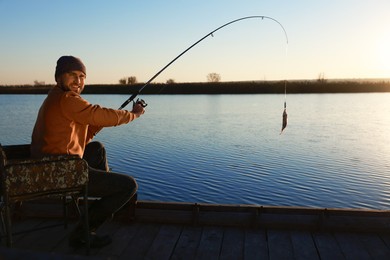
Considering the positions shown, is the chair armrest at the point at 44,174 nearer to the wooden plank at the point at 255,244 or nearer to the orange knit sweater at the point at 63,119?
the orange knit sweater at the point at 63,119

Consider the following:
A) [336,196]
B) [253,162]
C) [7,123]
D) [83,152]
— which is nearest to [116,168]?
[253,162]

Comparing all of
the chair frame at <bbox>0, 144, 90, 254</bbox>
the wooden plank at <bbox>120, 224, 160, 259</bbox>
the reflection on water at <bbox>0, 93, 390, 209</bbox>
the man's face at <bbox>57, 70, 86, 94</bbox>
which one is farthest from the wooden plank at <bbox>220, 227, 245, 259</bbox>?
the reflection on water at <bbox>0, 93, 390, 209</bbox>

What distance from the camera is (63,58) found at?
11.0 ft

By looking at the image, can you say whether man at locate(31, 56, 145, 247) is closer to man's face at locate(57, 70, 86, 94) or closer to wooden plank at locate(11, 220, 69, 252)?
man's face at locate(57, 70, 86, 94)

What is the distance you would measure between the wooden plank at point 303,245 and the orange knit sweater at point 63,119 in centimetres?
188

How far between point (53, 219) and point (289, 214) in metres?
2.42

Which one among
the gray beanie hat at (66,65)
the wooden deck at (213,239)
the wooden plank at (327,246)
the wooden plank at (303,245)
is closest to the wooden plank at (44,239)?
the wooden deck at (213,239)

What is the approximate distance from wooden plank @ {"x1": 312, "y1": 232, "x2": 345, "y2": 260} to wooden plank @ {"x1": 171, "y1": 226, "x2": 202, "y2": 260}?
3.52 ft

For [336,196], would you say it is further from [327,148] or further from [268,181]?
[327,148]

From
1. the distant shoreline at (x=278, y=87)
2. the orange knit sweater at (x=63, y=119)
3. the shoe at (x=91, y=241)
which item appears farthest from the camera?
the distant shoreline at (x=278, y=87)

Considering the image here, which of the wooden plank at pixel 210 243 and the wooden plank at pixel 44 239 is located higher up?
the wooden plank at pixel 210 243

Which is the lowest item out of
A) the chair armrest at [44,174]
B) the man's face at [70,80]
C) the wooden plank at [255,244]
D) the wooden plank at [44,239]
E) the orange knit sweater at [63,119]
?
the wooden plank at [44,239]

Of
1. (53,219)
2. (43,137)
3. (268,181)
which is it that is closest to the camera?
(43,137)

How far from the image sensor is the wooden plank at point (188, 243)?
3531 mm
